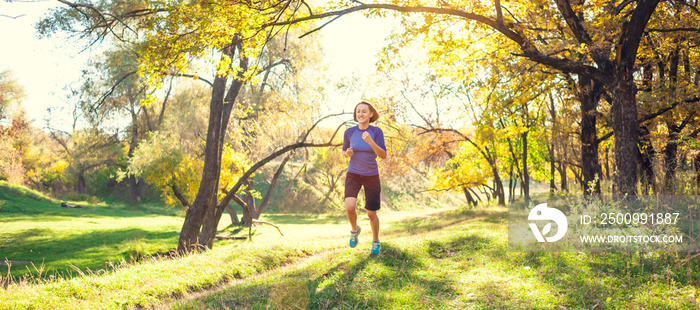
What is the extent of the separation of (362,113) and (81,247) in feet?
43.6

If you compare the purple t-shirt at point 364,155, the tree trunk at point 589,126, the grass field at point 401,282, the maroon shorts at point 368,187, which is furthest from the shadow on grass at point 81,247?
the tree trunk at point 589,126

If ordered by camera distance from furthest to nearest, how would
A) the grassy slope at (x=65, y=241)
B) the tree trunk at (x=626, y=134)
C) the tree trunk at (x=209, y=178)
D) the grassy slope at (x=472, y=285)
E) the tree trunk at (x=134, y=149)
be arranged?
1. the tree trunk at (x=134, y=149)
2. the grassy slope at (x=65, y=241)
3. the tree trunk at (x=209, y=178)
4. the tree trunk at (x=626, y=134)
5. the grassy slope at (x=472, y=285)

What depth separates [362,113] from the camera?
230 inches

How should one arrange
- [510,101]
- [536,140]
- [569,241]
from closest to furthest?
[569,241] < [510,101] < [536,140]

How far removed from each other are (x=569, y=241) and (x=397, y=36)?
19.6ft

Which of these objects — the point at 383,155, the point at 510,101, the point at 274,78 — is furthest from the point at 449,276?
the point at 274,78

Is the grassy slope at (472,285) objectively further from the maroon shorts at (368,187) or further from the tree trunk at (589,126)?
the tree trunk at (589,126)

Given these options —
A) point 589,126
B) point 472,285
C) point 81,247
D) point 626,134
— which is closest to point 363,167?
point 472,285

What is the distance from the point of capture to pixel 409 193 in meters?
49.8

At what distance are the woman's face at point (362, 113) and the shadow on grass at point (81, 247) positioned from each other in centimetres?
861

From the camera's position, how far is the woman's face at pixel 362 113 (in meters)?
5.82

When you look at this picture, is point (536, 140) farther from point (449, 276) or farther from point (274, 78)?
point (449, 276)

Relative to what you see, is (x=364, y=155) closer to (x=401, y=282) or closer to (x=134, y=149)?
(x=401, y=282)

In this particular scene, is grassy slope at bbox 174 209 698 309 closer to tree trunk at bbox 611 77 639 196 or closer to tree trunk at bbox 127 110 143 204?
tree trunk at bbox 611 77 639 196
